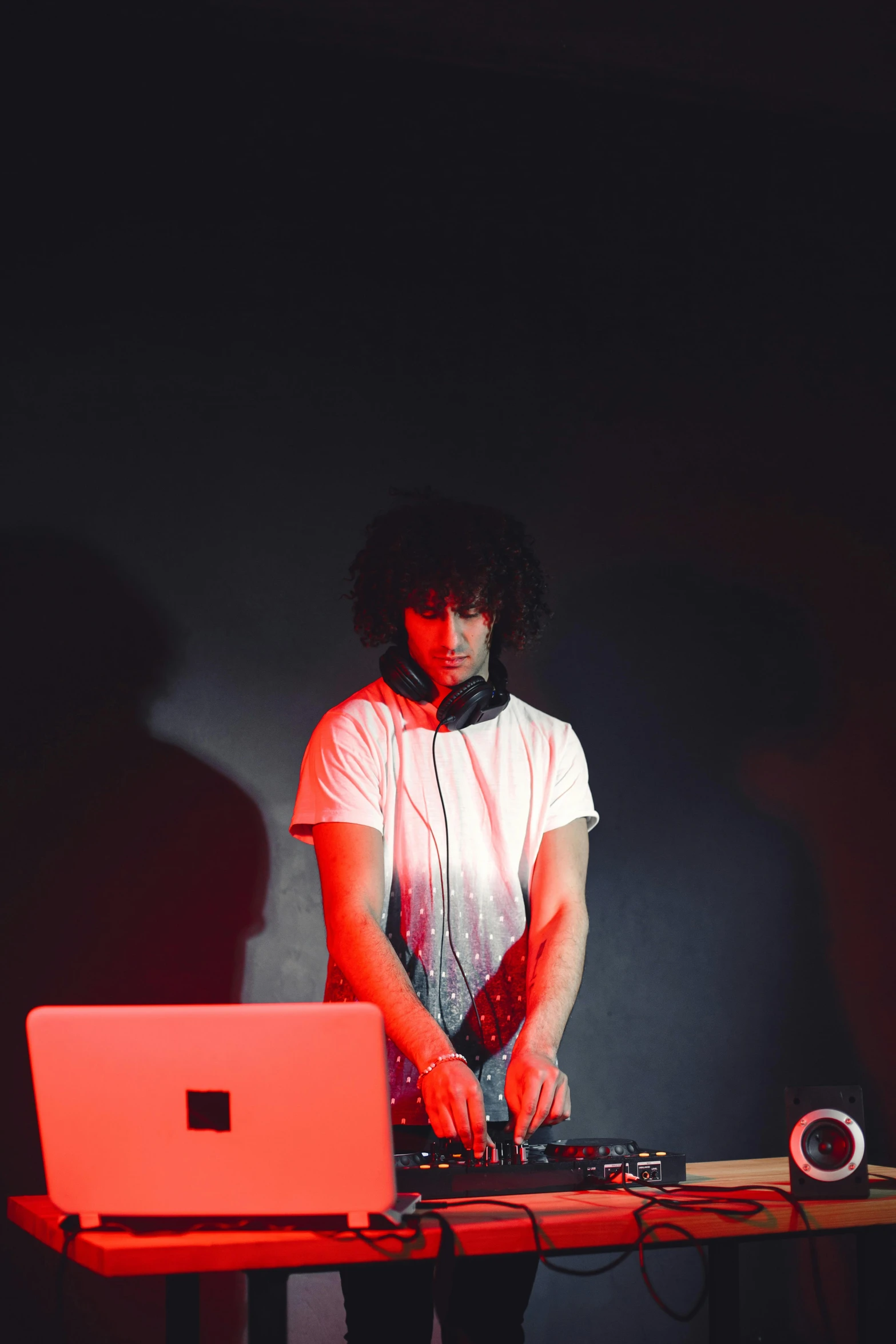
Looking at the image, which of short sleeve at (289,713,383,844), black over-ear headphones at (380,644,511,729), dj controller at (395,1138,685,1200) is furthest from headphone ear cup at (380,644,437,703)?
dj controller at (395,1138,685,1200)

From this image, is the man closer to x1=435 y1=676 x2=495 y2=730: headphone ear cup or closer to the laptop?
x1=435 y1=676 x2=495 y2=730: headphone ear cup

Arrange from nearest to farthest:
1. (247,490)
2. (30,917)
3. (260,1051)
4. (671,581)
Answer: (260,1051)
(30,917)
(247,490)
(671,581)

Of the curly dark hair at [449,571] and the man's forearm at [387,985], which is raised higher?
the curly dark hair at [449,571]

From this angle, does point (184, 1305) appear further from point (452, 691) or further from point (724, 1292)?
point (452, 691)

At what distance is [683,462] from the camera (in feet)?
11.1

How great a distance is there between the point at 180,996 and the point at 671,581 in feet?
5.34

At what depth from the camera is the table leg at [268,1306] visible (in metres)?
1.40

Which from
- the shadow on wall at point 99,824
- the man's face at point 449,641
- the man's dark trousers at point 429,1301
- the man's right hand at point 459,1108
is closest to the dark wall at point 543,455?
the shadow on wall at point 99,824

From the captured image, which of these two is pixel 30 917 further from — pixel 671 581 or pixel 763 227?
pixel 763 227

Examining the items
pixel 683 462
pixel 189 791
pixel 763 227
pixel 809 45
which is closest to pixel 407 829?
pixel 189 791

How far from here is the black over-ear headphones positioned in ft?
7.55

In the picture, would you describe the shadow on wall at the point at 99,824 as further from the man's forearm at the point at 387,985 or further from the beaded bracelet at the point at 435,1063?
the beaded bracelet at the point at 435,1063

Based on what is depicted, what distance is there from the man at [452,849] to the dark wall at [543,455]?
51 cm

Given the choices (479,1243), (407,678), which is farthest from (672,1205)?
(407,678)
